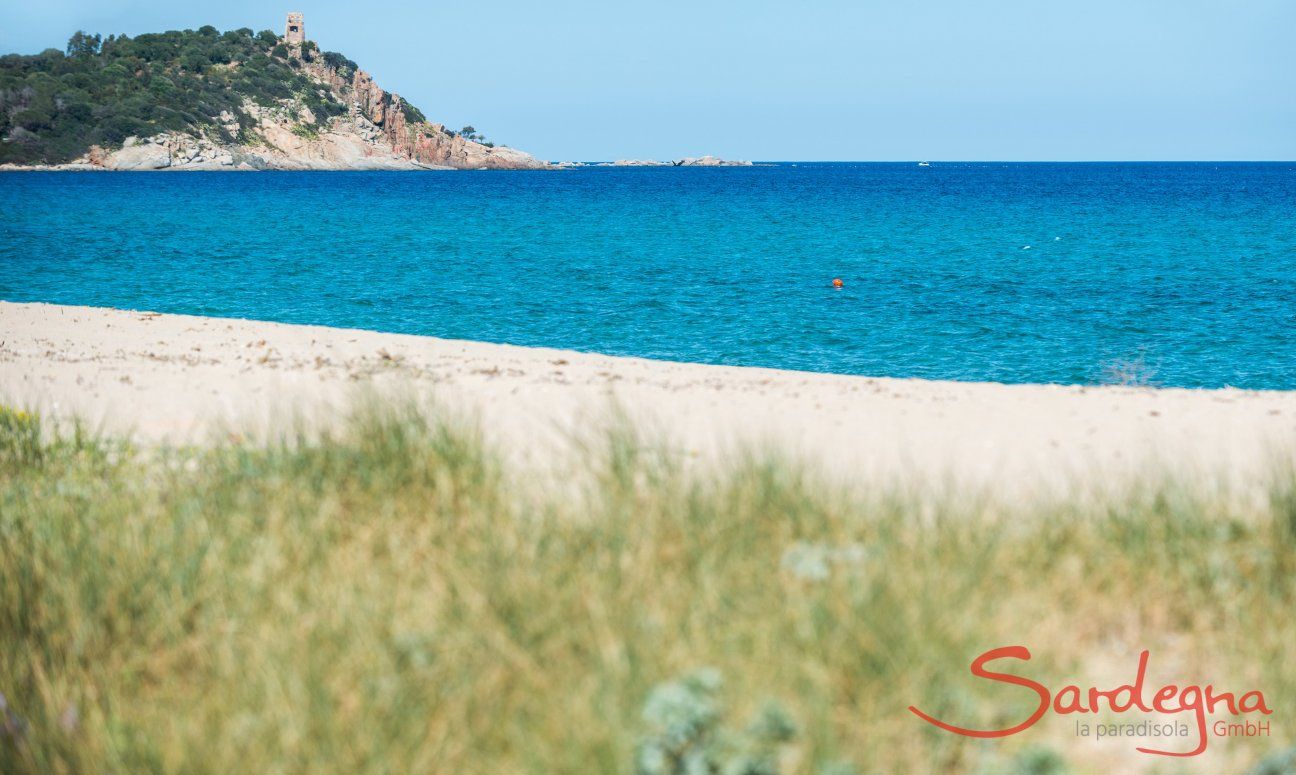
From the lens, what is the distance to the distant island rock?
128m

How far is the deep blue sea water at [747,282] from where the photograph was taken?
19.6m

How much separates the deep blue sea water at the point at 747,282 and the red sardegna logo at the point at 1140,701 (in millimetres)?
13200

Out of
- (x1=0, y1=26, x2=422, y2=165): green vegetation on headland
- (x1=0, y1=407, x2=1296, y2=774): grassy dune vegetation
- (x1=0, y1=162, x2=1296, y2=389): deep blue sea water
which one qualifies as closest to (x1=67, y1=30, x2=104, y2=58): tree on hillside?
(x1=0, y1=26, x2=422, y2=165): green vegetation on headland

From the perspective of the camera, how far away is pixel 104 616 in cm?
456

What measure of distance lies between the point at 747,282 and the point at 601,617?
84.4 ft

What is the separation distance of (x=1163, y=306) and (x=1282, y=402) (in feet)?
52.5

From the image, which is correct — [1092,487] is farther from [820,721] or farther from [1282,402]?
[1282,402]

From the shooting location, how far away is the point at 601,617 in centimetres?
407

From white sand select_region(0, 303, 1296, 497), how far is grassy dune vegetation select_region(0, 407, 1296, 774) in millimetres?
788

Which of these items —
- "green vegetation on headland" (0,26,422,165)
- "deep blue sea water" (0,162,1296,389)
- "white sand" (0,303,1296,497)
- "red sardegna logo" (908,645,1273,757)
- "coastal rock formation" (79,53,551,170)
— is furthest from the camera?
"coastal rock formation" (79,53,551,170)

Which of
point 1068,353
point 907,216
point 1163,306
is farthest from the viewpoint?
point 907,216

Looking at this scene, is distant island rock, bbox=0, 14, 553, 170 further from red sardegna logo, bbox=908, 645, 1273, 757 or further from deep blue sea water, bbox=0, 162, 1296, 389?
red sardegna logo, bbox=908, 645, 1273, 757

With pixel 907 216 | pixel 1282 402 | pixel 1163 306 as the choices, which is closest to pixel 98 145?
pixel 907 216

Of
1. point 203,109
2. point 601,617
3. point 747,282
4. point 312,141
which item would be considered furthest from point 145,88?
point 601,617
